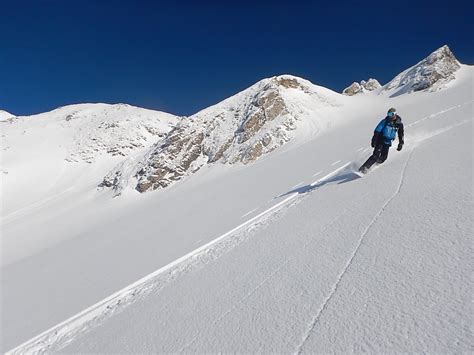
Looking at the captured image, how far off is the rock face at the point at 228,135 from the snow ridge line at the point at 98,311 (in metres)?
20.1

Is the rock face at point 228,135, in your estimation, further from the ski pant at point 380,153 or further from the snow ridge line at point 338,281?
the snow ridge line at point 338,281

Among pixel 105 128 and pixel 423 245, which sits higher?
pixel 105 128

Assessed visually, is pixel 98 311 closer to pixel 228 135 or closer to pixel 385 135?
pixel 385 135

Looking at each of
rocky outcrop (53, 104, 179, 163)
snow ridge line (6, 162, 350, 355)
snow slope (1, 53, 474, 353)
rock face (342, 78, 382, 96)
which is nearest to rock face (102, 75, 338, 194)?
rock face (342, 78, 382, 96)

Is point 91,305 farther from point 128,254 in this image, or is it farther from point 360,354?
point 360,354

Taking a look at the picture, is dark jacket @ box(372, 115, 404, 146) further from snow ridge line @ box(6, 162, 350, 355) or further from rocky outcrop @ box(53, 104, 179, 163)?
rocky outcrop @ box(53, 104, 179, 163)

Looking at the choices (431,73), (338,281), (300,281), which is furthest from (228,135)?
(338,281)

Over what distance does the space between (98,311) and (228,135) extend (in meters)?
26.3

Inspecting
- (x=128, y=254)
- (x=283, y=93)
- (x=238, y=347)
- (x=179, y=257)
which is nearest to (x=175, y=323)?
(x=238, y=347)

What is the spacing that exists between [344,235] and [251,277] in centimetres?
139

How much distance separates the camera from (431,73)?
102 feet

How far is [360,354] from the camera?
7.46ft

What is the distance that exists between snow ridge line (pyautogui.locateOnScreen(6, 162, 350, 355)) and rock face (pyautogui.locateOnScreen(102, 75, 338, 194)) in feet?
66.1

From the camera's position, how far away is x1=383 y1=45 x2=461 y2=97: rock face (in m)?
30.5
